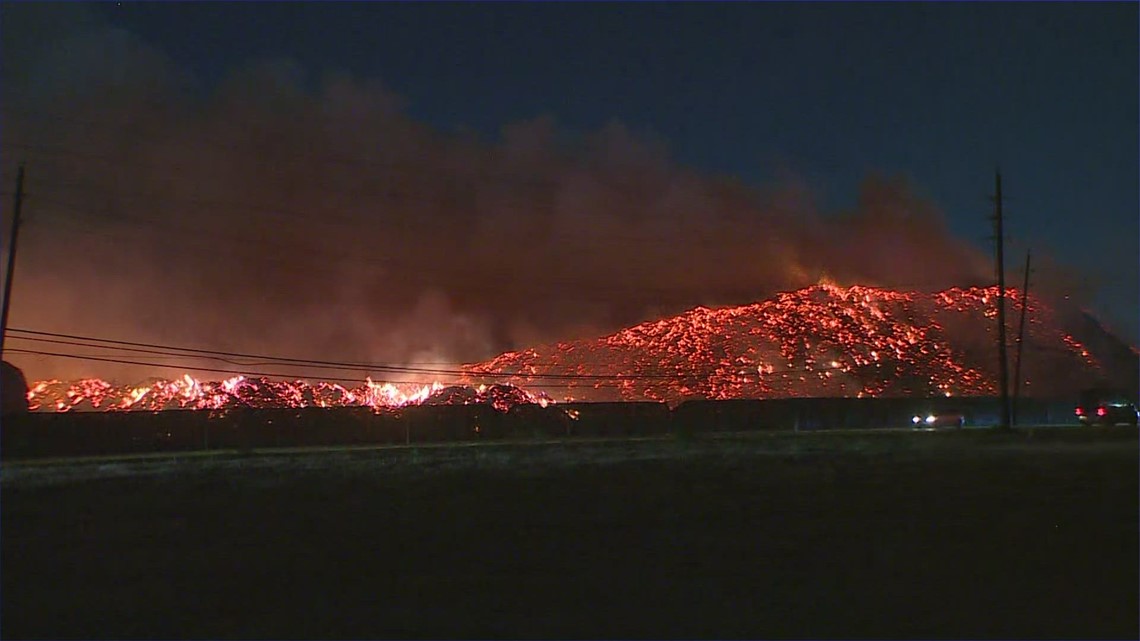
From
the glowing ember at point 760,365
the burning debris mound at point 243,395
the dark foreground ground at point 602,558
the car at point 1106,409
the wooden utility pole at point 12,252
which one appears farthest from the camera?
the glowing ember at point 760,365

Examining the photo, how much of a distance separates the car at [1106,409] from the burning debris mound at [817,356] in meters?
20.5

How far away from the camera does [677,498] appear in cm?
1761

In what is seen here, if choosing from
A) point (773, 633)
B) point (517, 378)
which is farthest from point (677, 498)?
point (517, 378)

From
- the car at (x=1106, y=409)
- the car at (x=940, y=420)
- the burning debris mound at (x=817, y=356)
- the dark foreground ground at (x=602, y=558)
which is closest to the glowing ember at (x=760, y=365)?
the burning debris mound at (x=817, y=356)

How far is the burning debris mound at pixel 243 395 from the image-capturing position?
71750 mm

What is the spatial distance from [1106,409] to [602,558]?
171 feet

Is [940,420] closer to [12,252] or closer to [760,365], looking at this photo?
[760,365]

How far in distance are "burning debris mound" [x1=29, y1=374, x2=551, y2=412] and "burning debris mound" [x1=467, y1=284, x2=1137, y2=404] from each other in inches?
456

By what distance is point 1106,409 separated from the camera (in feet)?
182

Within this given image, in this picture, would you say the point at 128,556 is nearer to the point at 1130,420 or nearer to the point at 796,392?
the point at 1130,420

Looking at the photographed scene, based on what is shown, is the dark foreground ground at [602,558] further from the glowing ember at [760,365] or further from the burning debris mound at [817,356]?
the burning debris mound at [817,356]

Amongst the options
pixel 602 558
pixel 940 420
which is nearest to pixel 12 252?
pixel 602 558

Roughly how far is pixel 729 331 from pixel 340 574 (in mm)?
91700

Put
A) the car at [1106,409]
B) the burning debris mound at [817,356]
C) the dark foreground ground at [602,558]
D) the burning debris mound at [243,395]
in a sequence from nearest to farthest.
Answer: the dark foreground ground at [602,558] < the car at [1106,409] < the burning debris mound at [243,395] < the burning debris mound at [817,356]
